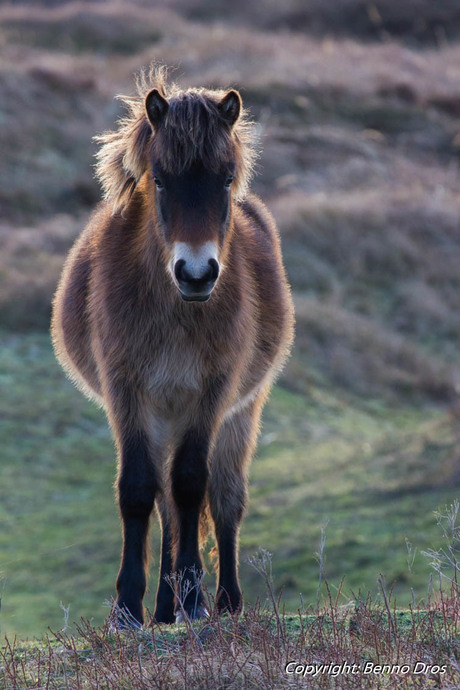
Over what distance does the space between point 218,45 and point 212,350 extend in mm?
28183

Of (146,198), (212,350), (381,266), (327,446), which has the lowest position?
(327,446)

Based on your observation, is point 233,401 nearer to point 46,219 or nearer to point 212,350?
point 212,350

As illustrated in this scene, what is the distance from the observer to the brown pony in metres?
4.39

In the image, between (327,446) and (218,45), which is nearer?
(327,446)

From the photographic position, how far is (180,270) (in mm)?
4117

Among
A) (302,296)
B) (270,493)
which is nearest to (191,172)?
(270,493)

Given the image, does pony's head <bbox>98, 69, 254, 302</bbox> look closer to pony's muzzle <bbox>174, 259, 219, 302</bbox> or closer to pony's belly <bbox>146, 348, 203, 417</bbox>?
pony's muzzle <bbox>174, 259, 219, 302</bbox>

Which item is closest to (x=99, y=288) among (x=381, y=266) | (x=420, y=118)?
(x=381, y=266)

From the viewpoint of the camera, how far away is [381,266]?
18.1m

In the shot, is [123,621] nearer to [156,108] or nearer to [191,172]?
[191,172]

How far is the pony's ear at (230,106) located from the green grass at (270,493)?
463 centimetres

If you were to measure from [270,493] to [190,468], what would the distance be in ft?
20.9

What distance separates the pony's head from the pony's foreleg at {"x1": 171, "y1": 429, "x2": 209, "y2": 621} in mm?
984

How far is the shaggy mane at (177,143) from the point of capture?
4.38 m
